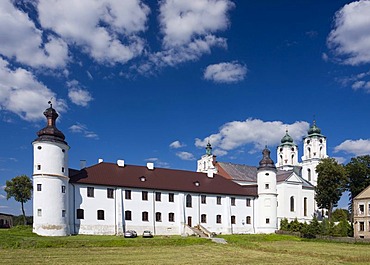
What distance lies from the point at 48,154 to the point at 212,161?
130 ft

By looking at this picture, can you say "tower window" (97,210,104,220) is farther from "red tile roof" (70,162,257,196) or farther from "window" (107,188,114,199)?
"red tile roof" (70,162,257,196)

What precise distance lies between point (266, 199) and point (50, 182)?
104 feet

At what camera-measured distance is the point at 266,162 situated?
63.7 meters

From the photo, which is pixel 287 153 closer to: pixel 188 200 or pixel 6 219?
pixel 188 200

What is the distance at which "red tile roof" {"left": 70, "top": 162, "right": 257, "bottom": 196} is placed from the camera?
51.0 m

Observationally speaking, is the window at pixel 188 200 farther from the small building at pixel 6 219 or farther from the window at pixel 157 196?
the small building at pixel 6 219

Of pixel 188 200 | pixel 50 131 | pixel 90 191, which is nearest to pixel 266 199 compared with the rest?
pixel 188 200

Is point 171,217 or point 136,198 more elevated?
point 136,198

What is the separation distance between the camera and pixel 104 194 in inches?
1991

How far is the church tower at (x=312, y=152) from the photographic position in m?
96.5

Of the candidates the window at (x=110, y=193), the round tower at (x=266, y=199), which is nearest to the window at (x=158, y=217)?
the window at (x=110, y=193)

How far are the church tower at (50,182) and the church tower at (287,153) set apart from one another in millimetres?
65689

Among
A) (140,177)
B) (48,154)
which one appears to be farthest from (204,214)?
(48,154)

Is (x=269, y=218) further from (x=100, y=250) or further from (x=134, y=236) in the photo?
(x=100, y=250)
